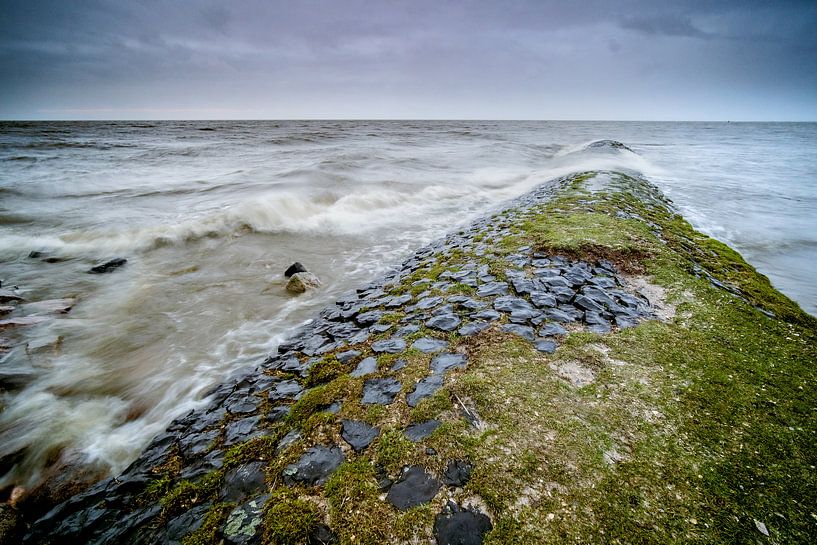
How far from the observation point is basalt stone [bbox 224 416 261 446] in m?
3.91

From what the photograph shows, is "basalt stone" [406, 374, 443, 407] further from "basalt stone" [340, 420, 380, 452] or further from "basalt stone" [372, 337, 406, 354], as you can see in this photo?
"basalt stone" [372, 337, 406, 354]

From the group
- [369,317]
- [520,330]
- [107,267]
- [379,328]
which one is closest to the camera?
[520,330]

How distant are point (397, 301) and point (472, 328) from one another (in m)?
1.97

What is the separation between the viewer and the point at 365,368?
464 centimetres

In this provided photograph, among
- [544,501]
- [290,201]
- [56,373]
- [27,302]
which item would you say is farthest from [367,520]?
[290,201]

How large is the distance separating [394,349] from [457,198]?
60.1 ft

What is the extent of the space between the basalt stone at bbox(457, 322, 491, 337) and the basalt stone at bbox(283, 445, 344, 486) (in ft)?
7.92

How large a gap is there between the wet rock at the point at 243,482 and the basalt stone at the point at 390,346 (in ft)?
6.82

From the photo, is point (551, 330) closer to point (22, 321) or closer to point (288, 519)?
point (288, 519)

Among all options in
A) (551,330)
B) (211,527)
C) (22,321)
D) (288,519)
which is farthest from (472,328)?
(22,321)

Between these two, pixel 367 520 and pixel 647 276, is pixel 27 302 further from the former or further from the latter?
pixel 647 276

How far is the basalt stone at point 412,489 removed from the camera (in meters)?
2.79

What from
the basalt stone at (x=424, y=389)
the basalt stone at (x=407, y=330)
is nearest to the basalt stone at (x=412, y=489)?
the basalt stone at (x=424, y=389)

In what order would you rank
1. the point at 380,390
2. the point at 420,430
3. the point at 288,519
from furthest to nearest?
the point at 380,390 < the point at 420,430 < the point at 288,519
